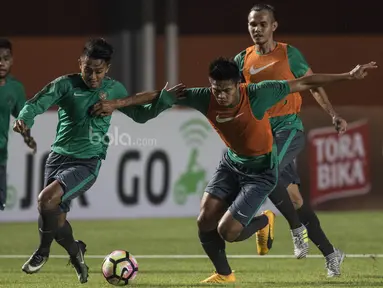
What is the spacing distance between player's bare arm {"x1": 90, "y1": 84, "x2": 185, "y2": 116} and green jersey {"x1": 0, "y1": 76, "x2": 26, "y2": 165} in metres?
1.78

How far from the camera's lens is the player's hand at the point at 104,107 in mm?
8172

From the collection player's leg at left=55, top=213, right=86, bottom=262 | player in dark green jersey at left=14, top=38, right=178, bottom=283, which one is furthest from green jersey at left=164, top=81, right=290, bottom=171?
player's leg at left=55, top=213, right=86, bottom=262

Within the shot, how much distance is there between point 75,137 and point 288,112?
1.76 meters

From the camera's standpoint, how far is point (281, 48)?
912 centimetres

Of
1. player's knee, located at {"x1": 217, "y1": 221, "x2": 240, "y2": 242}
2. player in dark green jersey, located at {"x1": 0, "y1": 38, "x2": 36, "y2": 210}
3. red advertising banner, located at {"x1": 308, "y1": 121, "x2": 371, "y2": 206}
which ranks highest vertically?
player in dark green jersey, located at {"x1": 0, "y1": 38, "x2": 36, "y2": 210}

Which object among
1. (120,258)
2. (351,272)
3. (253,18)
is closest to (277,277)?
(351,272)

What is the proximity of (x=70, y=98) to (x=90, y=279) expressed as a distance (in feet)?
4.85

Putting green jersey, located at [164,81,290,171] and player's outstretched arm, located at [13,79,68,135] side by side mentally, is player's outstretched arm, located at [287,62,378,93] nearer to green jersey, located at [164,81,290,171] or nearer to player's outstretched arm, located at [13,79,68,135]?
green jersey, located at [164,81,290,171]

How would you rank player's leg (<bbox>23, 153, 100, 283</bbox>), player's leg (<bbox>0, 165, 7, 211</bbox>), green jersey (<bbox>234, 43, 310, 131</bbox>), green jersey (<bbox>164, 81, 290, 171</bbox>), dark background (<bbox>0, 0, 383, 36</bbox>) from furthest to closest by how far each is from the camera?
dark background (<bbox>0, 0, 383, 36</bbox>) < player's leg (<bbox>0, 165, 7, 211</bbox>) < green jersey (<bbox>234, 43, 310, 131</bbox>) < player's leg (<bbox>23, 153, 100, 283</bbox>) < green jersey (<bbox>164, 81, 290, 171</bbox>)

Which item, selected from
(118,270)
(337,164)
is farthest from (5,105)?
(337,164)

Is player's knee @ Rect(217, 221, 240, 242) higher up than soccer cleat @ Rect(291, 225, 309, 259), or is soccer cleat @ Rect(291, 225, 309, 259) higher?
player's knee @ Rect(217, 221, 240, 242)

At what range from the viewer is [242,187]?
8.16 meters

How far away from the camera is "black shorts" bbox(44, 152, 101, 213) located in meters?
8.30

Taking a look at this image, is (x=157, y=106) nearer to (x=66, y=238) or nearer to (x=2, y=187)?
(x=66, y=238)
